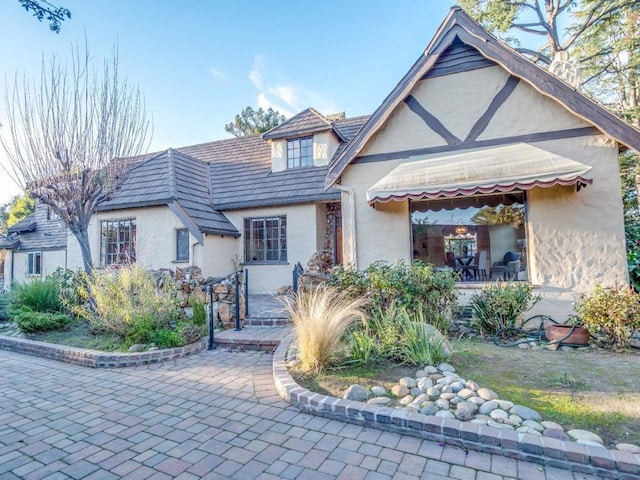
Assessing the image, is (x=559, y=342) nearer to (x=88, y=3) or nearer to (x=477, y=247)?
(x=477, y=247)

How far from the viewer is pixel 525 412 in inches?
163

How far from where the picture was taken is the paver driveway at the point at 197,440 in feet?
11.4

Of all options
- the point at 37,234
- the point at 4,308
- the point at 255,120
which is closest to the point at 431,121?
the point at 4,308

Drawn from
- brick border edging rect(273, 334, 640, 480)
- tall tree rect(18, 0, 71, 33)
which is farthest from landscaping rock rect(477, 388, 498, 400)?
tall tree rect(18, 0, 71, 33)

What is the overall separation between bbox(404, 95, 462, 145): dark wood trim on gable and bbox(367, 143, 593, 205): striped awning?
0.54m

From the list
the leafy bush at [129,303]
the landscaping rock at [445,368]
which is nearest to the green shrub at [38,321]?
the leafy bush at [129,303]

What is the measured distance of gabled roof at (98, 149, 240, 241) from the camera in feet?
43.0

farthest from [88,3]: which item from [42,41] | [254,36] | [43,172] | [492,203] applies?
[492,203]

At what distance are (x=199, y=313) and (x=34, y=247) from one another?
743 inches

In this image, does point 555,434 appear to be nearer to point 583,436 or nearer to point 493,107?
point 583,436

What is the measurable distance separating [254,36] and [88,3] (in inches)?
271

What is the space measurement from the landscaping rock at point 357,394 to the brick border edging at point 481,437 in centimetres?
14

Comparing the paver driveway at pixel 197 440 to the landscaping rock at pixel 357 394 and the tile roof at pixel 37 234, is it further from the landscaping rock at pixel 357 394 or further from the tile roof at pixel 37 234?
the tile roof at pixel 37 234

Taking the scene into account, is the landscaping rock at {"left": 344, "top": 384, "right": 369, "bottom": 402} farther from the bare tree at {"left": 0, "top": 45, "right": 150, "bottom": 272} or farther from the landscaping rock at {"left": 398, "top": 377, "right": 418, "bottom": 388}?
the bare tree at {"left": 0, "top": 45, "right": 150, "bottom": 272}
